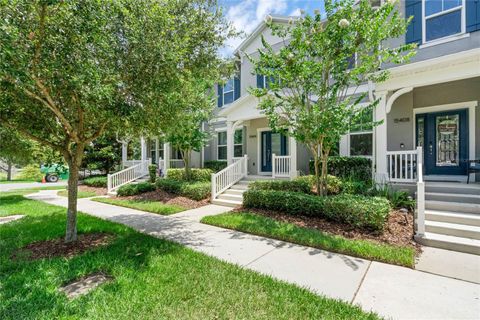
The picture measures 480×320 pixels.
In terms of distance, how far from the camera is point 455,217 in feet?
16.9

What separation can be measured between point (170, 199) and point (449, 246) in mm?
8508

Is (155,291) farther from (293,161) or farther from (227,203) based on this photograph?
(293,161)

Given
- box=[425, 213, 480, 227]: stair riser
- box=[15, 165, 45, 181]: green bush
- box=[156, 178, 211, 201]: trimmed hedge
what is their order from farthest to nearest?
box=[15, 165, 45, 181]: green bush
box=[156, 178, 211, 201]: trimmed hedge
box=[425, 213, 480, 227]: stair riser

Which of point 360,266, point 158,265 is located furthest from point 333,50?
point 158,265

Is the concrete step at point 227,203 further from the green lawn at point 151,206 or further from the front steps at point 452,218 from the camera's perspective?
the front steps at point 452,218

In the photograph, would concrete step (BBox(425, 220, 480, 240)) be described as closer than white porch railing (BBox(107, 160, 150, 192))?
Yes

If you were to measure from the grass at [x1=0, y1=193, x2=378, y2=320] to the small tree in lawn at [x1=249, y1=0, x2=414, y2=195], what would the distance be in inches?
153

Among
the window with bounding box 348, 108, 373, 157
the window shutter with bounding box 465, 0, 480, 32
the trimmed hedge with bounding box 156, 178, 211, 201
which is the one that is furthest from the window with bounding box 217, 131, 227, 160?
the window shutter with bounding box 465, 0, 480, 32

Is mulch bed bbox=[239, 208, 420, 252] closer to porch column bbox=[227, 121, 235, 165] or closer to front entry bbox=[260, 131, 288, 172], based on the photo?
porch column bbox=[227, 121, 235, 165]

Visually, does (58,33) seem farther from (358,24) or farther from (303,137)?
(358,24)

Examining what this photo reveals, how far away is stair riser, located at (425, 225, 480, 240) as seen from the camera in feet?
15.1

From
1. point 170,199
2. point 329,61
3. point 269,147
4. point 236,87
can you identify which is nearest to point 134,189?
point 170,199

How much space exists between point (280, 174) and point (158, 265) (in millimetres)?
6832

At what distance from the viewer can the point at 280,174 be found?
988cm
